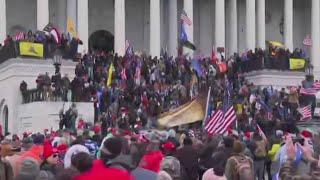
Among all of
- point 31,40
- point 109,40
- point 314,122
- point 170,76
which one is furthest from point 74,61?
point 109,40

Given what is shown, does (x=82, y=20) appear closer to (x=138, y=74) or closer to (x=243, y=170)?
(x=138, y=74)

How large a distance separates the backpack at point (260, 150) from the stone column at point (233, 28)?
4088 cm

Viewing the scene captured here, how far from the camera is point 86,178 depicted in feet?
25.2

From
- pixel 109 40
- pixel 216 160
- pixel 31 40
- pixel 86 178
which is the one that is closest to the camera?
pixel 86 178

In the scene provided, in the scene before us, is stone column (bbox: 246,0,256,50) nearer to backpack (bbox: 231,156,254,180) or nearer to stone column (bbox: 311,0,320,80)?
stone column (bbox: 311,0,320,80)

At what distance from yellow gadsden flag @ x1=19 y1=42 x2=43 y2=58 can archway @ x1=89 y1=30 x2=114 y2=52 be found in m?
21.9

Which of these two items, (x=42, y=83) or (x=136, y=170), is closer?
(x=136, y=170)

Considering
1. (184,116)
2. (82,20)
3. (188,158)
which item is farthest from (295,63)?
(188,158)

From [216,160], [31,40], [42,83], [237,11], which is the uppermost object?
[237,11]

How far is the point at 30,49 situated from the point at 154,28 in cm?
1839

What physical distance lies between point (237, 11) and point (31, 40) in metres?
28.2

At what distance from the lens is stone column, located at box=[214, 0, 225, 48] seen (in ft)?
176

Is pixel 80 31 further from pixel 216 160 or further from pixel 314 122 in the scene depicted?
pixel 216 160

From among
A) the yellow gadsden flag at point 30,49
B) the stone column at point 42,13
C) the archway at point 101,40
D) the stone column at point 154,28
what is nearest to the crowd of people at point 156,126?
the yellow gadsden flag at point 30,49
